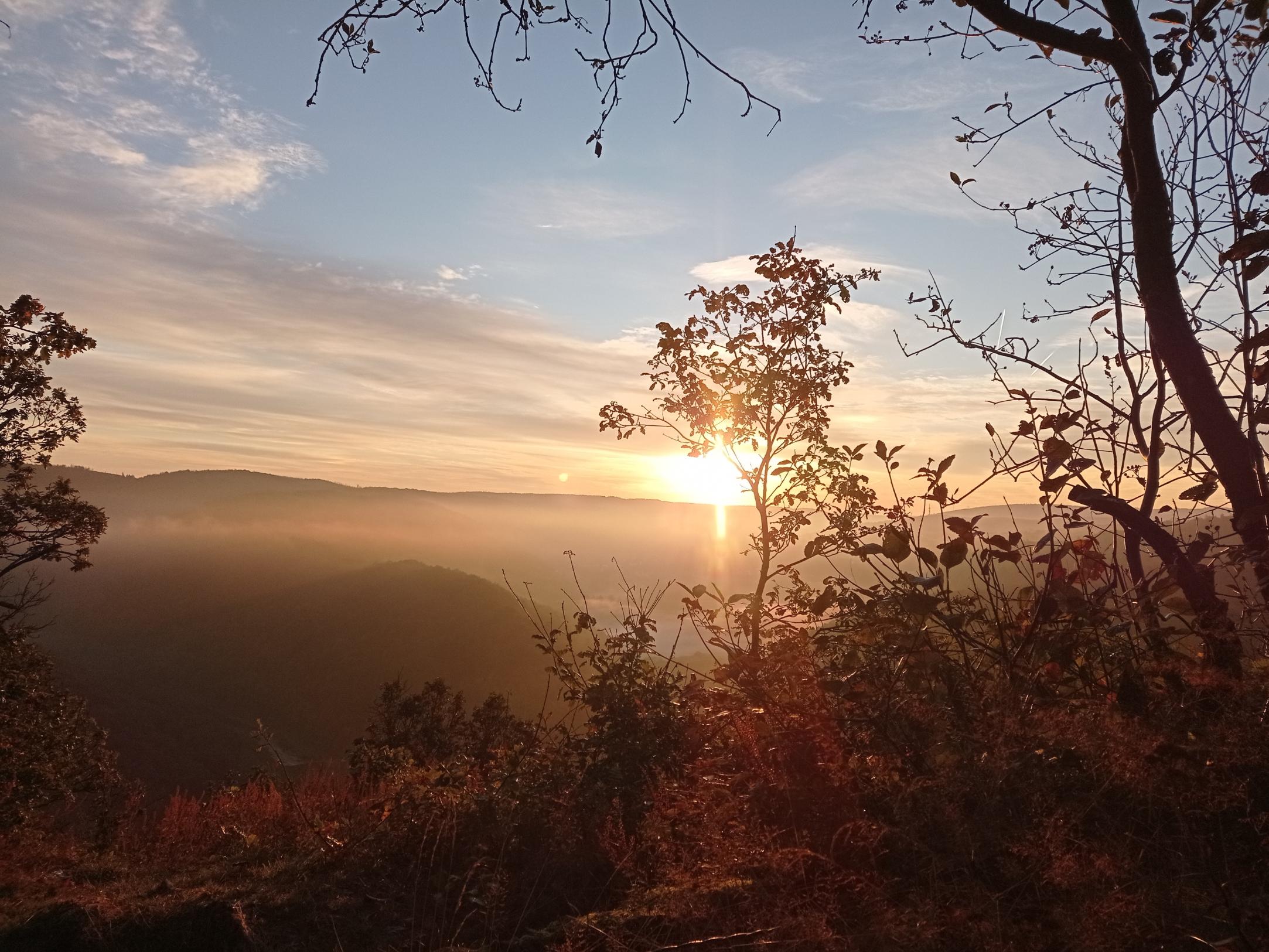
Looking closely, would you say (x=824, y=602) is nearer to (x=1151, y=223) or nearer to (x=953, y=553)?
(x=953, y=553)

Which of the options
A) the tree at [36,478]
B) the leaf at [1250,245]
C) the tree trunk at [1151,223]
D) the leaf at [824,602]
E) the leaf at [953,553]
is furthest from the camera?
the tree at [36,478]

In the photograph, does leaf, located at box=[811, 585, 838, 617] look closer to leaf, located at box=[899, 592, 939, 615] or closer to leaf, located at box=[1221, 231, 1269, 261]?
leaf, located at box=[899, 592, 939, 615]

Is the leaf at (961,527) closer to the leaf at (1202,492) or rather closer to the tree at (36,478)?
the leaf at (1202,492)

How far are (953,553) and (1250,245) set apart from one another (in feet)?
4.75

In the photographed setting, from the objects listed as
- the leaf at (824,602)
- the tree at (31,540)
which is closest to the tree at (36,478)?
the tree at (31,540)

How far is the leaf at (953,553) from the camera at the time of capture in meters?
3.33

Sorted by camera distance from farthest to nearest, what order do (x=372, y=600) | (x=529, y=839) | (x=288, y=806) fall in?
1. (x=372, y=600)
2. (x=288, y=806)
3. (x=529, y=839)

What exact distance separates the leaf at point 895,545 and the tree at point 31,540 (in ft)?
59.6

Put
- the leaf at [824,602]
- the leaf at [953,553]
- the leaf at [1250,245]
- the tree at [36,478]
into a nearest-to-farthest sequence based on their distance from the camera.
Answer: the leaf at [1250,245]
the leaf at [953,553]
the leaf at [824,602]
the tree at [36,478]

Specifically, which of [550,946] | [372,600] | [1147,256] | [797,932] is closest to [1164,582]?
[1147,256]

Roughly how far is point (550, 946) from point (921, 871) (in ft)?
4.09

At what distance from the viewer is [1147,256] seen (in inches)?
130

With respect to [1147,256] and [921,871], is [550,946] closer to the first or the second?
[921,871]

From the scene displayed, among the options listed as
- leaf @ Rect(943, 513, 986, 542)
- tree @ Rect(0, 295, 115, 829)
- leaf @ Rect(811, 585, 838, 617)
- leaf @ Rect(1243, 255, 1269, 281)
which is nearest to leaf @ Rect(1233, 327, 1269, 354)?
leaf @ Rect(1243, 255, 1269, 281)
